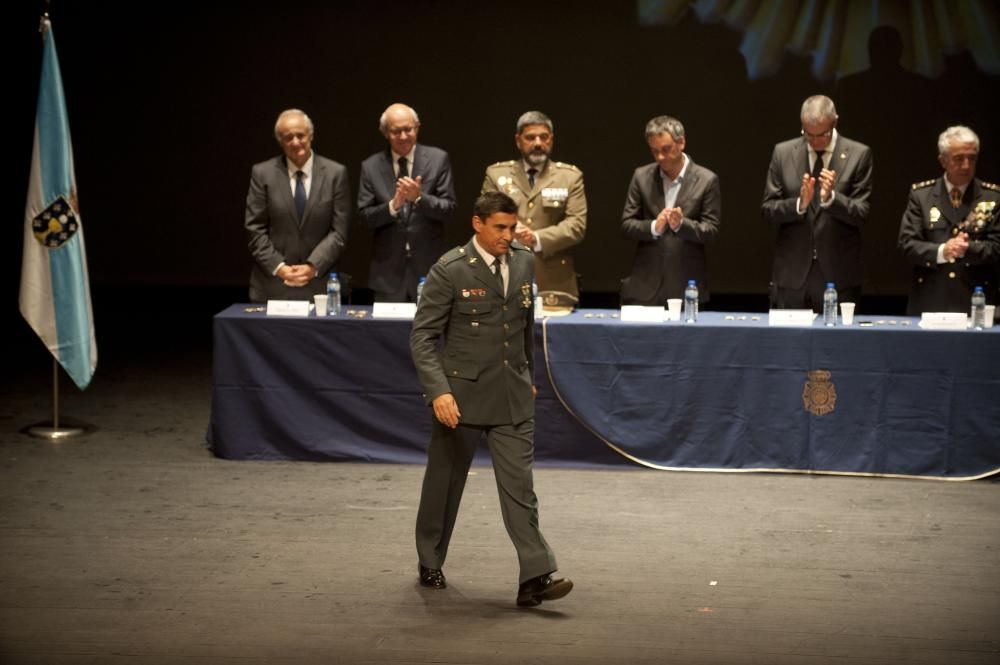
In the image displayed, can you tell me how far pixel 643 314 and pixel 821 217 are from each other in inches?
41.0

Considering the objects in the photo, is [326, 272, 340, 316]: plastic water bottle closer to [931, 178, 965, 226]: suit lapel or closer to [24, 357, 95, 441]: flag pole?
[24, 357, 95, 441]: flag pole

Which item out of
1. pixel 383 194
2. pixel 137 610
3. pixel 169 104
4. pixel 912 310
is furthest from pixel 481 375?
pixel 169 104

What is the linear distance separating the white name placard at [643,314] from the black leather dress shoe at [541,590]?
79.9 inches

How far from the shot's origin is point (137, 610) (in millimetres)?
4234

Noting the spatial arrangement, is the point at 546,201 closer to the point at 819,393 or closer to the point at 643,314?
the point at 643,314

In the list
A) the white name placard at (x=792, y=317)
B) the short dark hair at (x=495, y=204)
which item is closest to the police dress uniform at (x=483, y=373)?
the short dark hair at (x=495, y=204)

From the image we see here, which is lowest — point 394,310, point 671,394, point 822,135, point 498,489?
point 498,489

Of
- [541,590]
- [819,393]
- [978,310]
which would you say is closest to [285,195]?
[819,393]

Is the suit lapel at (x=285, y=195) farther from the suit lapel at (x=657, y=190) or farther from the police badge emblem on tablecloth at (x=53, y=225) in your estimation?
the suit lapel at (x=657, y=190)

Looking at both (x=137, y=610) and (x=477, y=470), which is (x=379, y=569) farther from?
(x=477, y=470)

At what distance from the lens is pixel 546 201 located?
650cm

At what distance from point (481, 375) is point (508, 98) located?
7.44 metres

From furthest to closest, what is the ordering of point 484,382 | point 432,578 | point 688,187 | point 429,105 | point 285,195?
point 429,105, point 285,195, point 688,187, point 432,578, point 484,382

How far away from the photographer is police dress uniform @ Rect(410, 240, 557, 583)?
4309mm
